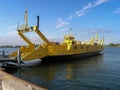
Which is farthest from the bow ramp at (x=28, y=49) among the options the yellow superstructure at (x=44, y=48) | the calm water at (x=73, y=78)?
the calm water at (x=73, y=78)

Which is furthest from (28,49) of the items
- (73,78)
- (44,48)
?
(73,78)

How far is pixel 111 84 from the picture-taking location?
1505 centimetres

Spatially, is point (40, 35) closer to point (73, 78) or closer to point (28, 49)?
point (28, 49)

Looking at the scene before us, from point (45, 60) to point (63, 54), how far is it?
4.33 meters

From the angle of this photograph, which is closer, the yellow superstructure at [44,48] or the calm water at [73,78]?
the calm water at [73,78]

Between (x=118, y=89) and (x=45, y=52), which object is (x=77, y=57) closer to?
(x=45, y=52)

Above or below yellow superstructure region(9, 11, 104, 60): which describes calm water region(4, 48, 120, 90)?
below

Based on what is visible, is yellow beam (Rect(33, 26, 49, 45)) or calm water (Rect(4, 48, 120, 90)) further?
yellow beam (Rect(33, 26, 49, 45))

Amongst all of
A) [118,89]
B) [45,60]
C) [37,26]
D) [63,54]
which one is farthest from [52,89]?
[63,54]

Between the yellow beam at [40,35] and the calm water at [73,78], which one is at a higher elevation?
the yellow beam at [40,35]

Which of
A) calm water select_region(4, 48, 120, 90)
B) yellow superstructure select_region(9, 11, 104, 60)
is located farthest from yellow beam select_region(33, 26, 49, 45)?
calm water select_region(4, 48, 120, 90)

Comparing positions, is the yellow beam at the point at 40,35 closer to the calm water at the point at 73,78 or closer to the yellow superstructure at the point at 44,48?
the yellow superstructure at the point at 44,48

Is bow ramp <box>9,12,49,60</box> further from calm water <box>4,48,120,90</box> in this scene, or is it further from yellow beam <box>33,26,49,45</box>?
calm water <box>4,48,120,90</box>

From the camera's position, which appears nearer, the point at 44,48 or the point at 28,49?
the point at 44,48
